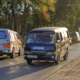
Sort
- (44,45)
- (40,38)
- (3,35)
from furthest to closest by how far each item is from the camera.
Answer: (3,35) → (40,38) → (44,45)

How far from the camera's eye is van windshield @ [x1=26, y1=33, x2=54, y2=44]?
13.2m

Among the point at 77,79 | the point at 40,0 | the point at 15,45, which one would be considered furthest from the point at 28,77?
the point at 40,0

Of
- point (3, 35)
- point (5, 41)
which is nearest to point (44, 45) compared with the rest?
point (5, 41)

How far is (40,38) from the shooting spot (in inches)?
527

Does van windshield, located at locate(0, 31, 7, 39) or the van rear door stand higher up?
van windshield, located at locate(0, 31, 7, 39)

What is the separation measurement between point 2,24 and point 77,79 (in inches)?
1367

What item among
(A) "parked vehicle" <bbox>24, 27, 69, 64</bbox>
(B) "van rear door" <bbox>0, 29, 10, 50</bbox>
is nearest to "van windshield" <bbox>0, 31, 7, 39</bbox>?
(B) "van rear door" <bbox>0, 29, 10, 50</bbox>

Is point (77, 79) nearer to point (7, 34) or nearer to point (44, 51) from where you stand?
point (44, 51)

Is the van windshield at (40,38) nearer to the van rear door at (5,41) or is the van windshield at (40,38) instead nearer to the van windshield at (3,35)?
the van rear door at (5,41)

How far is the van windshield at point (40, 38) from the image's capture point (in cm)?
1315

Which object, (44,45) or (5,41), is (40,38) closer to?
(44,45)

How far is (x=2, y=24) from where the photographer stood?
42.5 meters

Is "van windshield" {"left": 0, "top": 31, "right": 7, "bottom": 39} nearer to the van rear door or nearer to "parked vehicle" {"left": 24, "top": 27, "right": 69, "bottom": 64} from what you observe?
the van rear door

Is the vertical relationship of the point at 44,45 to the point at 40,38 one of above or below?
below
